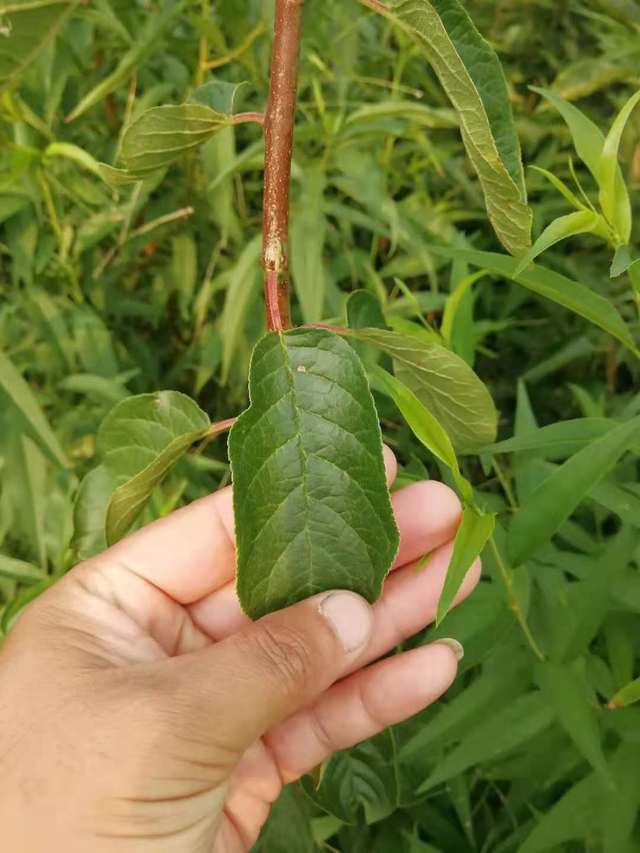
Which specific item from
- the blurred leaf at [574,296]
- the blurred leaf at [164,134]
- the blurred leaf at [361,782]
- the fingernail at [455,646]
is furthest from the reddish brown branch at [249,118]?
the blurred leaf at [361,782]

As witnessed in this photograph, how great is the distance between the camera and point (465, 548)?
0.64m

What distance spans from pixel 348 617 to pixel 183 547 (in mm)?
268

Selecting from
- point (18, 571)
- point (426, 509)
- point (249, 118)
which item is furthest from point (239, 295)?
point (249, 118)

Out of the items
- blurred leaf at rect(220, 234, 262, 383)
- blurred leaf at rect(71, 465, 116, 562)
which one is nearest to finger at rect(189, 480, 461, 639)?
blurred leaf at rect(71, 465, 116, 562)

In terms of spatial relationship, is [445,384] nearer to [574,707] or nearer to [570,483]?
[570,483]

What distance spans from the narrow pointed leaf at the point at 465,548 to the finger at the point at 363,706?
6.6 inches

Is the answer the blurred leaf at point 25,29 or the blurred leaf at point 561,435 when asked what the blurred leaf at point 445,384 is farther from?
the blurred leaf at point 25,29

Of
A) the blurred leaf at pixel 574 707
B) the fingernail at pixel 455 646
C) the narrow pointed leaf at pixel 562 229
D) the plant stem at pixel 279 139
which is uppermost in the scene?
the plant stem at pixel 279 139

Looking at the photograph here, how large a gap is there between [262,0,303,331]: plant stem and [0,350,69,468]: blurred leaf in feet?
2.15

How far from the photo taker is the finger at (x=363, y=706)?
789 millimetres

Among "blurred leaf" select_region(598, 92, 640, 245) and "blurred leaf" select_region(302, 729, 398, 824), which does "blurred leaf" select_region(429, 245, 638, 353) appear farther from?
"blurred leaf" select_region(302, 729, 398, 824)

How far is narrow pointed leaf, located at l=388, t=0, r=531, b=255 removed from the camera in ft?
1.48

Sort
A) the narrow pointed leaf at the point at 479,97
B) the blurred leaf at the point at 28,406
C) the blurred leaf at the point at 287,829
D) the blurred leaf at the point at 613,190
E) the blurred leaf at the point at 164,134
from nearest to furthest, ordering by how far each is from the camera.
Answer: the narrow pointed leaf at the point at 479,97, the blurred leaf at the point at 164,134, the blurred leaf at the point at 613,190, the blurred leaf at the point at 287,829, the blurred leaf at the point at 28,406

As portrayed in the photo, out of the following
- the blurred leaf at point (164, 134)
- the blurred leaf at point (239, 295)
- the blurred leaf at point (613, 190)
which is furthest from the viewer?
the blurred leaf at point (239, 295)
